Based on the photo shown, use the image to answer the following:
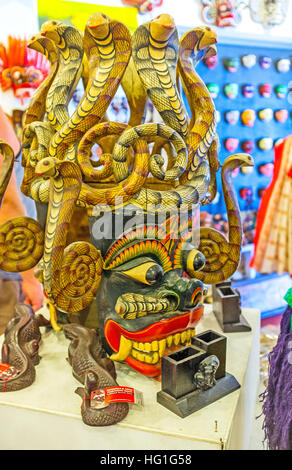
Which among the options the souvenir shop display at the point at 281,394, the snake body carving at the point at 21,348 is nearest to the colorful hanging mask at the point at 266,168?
the souvenir shop display at the point at 281,394

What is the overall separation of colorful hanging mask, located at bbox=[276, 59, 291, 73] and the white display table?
2.10 metres

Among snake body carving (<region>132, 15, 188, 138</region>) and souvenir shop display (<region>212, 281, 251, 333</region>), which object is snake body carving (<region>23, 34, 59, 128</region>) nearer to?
snake body carving (<region>132, 15, 188, 138</region>)

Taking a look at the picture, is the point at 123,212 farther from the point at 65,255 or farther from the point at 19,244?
the point at 19,244

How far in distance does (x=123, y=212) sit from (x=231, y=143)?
176cm

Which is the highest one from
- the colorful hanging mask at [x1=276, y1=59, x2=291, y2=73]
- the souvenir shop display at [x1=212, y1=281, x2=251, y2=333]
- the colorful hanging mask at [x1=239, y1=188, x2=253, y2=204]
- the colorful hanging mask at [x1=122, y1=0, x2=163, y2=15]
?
the colorful hanging mask at [x1=122, y1=0, x2=163, y2=15]

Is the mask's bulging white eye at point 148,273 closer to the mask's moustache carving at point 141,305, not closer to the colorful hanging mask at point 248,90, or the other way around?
the mask's moustache carving at point 141,305

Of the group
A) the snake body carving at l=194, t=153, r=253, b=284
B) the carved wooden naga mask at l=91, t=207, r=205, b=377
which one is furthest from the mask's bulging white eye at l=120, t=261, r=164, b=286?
the snake body carving at l=194, t=153, r=253, b=284

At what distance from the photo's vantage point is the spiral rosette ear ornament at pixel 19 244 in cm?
116

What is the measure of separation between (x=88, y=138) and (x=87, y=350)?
21.9 inches

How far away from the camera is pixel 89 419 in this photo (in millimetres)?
932

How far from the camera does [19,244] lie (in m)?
1.17

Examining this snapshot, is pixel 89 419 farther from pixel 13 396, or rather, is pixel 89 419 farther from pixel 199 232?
pixel 199 232

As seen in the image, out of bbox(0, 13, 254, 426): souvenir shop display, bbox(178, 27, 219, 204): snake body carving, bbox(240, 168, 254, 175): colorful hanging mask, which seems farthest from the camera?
bbox(240, 168, 254, 175): colorful hanging mask

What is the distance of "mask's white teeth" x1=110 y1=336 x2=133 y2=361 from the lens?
1.07 metres
